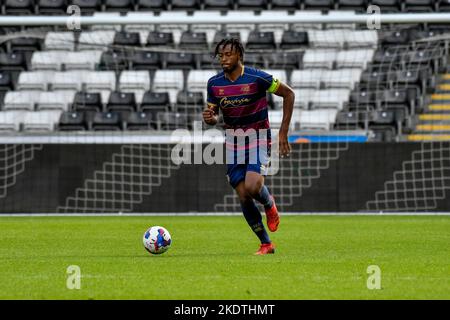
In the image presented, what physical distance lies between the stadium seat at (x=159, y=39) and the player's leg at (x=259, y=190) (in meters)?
16.6

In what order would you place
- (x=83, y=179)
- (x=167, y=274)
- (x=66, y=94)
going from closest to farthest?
(x=167, y=274) → (x=83, y=179) → (x=66, y=94)

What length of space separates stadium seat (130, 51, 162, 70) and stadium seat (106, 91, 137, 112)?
1.18m

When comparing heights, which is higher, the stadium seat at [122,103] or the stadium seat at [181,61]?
the stadium seat at [181,61]

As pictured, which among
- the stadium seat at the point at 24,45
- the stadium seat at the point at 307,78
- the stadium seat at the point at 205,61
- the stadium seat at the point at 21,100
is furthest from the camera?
the stadium seat at the point at 24,45

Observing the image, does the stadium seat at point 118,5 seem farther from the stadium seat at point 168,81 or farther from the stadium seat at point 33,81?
the stadium seat at point 168,81

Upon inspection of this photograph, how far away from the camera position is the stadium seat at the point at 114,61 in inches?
1071

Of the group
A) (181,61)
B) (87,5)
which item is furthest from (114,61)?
(87,5)

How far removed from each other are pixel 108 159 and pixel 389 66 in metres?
7.58

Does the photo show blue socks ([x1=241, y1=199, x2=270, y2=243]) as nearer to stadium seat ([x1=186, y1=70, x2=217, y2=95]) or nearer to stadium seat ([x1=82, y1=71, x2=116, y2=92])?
stadium seat ([x1=186, y1=70, x2=217, y2=95])

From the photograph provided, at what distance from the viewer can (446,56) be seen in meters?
25.2

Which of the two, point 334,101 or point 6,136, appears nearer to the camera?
point 6,136

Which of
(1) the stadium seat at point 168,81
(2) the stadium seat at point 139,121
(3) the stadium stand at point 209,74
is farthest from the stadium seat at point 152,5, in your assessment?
(2) the stadium seat at point 139,121

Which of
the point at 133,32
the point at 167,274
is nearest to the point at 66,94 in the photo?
the point at 133,32
